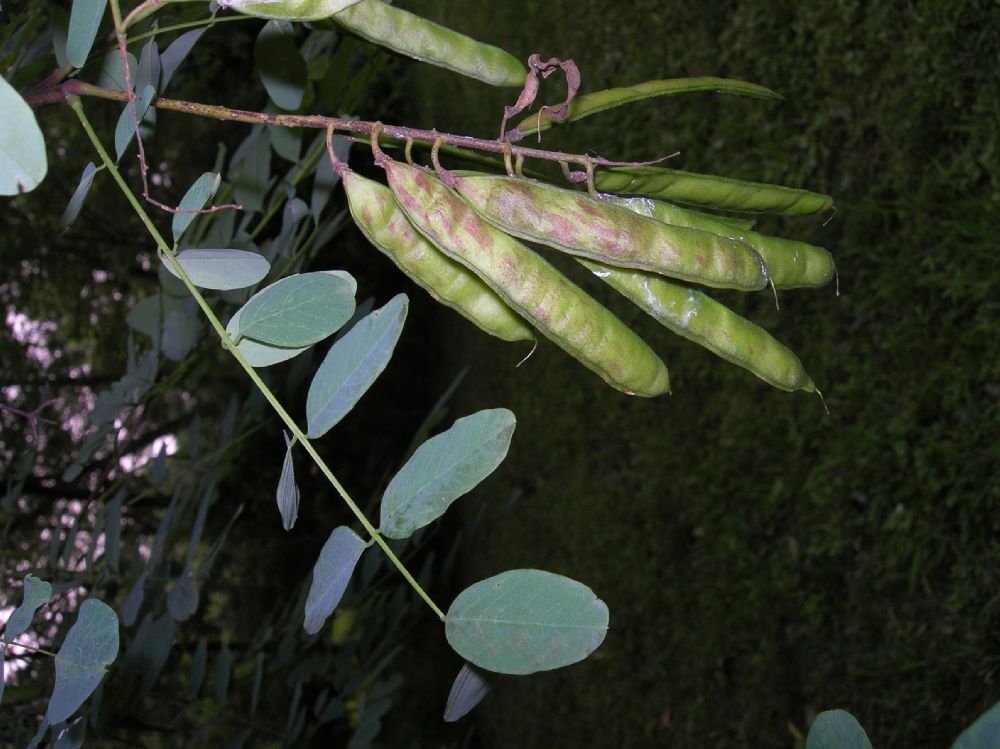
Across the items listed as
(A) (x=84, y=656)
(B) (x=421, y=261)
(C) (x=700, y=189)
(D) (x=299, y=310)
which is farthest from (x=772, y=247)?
(A) (x=84, y=656)

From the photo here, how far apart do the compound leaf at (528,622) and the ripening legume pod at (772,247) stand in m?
0.35

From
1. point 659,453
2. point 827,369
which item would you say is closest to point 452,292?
point 827,369

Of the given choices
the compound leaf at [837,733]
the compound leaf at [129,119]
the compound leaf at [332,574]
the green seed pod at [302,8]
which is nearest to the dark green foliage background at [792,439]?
the compound leaf at [129,119]

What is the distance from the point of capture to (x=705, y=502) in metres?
2.93

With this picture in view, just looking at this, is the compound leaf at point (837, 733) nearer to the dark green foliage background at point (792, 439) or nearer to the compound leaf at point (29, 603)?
the compound leaf at point (29, 603)

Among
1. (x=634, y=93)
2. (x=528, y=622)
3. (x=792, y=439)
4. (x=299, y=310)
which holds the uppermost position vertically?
(x=634, y=93)

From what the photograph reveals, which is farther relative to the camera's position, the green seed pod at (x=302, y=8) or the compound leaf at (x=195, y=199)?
the compound leaf at (x=195, y=199)

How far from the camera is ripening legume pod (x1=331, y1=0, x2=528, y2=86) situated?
745 mm

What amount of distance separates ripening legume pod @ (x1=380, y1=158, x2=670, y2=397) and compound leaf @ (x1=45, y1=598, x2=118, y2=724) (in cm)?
35

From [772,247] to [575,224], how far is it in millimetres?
264

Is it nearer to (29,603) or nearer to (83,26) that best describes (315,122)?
(83,26)

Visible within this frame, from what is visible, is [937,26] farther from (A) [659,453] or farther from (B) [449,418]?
(B) [449,418]

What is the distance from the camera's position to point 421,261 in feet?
2.52

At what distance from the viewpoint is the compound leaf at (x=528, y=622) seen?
0.59 metres
